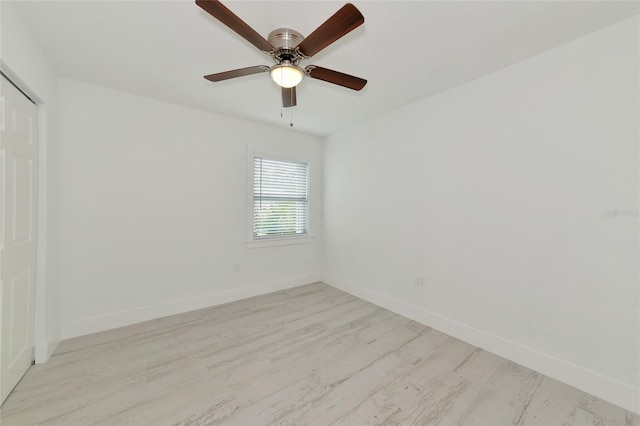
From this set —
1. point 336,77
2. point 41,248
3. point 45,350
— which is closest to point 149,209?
point 41,248

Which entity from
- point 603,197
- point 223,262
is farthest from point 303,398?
point 603,197

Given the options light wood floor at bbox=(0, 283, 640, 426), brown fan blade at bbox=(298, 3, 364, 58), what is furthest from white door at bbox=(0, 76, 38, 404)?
brown fan blade at bbox=(298, 3, 364, 58)

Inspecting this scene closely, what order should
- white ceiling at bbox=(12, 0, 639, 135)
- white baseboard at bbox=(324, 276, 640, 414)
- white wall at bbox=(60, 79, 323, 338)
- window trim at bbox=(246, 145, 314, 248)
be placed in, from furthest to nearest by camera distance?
window trim at bbox=(246, 145, 314, 248) → white wall at bbox=(60, 79, 323, 338) → white baseboard at bbox=(324, 276, 640, 414) → white ceiling at bbox=(12, 0, 639, 135)

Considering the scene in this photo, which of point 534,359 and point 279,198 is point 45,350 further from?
point 534,359

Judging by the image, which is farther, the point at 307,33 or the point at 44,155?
the point at 44,155

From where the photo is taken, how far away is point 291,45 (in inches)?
70.9

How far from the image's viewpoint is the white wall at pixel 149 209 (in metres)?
2.53

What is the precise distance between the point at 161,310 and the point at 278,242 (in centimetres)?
166

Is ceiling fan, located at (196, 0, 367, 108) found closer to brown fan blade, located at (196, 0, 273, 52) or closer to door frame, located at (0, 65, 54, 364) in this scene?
brown fan blade, located at (196, 0, 273, 52)

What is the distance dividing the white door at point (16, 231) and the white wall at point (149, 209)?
56cm

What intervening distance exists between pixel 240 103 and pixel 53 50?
1514 mm

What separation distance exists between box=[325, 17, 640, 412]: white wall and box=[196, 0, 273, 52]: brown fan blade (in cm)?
202

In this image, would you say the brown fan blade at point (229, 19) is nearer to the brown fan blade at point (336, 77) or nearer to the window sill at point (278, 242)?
the brown fan blade at point (336, 77)

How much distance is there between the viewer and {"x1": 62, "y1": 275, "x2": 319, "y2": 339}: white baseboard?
2.53 metres
